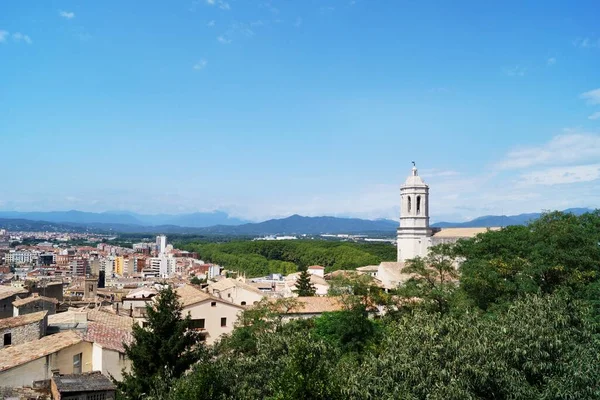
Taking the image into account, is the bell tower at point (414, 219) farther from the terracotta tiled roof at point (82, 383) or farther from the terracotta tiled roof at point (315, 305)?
the terracotta tiled roof at point (82, 383)

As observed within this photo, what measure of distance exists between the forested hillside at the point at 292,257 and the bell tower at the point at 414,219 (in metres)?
33.3

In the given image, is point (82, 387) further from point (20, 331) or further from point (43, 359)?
point (20, 331)

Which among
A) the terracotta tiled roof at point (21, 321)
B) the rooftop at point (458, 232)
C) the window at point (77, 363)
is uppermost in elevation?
the rooftop at point (458, 232)

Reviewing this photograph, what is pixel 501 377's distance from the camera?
12.9 metres

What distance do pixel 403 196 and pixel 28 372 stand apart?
46.5 m

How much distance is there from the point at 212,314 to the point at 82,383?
1866 centimetres

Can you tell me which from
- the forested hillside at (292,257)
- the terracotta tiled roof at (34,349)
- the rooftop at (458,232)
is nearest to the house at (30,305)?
the terracotta tiled roof at (34,349)

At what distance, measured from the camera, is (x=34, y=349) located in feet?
70.5

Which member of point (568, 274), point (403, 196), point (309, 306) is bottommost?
point (309, 306)

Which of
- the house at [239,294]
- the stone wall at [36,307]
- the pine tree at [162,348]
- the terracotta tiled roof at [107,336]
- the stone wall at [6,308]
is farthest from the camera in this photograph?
the house at [239,294]

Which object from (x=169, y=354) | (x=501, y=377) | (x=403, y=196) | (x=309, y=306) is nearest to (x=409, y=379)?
(x=501, y=377)

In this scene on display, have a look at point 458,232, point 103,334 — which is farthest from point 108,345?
point 458,232

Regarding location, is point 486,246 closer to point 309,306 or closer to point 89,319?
point 309,306

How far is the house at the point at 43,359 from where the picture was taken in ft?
64.5
